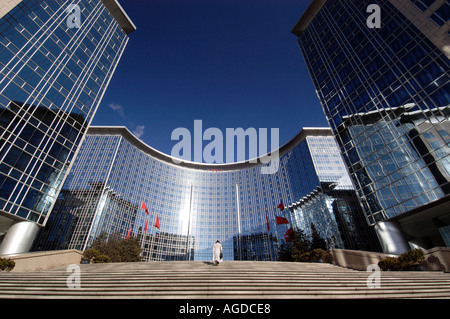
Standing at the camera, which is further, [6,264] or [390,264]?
[390,264]

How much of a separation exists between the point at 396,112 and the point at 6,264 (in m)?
45.5

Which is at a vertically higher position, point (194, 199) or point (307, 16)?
point (307, 16)

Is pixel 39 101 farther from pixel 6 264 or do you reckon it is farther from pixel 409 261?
pixel 409 261

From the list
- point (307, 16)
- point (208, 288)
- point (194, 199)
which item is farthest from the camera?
point (194, 199)

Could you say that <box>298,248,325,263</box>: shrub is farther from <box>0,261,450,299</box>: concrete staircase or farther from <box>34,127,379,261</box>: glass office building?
<box>34,127,379,261</box>: glass office building

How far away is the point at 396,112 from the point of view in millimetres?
29953

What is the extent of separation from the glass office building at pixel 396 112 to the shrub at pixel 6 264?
40375 millimetres

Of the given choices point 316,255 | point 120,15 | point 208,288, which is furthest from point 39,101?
point 316,255

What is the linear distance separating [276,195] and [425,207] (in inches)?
2671

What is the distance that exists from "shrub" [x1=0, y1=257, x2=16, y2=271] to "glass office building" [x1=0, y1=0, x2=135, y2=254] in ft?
31.1
